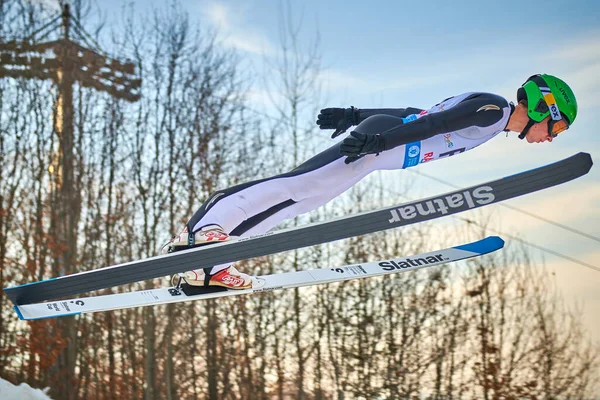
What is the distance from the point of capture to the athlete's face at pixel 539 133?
319cm

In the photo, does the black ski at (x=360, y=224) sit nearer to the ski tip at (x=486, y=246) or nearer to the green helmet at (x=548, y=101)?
the green helmet at (x=548, y=101)

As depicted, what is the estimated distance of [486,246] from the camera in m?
3.84

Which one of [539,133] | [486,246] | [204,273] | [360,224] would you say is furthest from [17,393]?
[539,133]

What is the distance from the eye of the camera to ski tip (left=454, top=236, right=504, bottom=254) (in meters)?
3.80

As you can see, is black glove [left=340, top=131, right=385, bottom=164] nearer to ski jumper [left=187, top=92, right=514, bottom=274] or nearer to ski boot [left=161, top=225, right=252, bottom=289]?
ski jumper [left=187, top=92, right=514, bottom=274]

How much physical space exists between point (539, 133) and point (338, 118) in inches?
43.8

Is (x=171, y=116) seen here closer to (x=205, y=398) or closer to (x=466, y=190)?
(x=205, y=398)

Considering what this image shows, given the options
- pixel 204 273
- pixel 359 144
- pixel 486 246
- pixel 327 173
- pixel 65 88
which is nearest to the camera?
pixel 359 144

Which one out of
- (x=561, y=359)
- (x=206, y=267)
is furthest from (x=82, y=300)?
(x=561, y=359)

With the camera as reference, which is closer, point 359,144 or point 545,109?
point 359,144

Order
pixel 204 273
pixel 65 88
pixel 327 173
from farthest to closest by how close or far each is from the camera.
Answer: pixel 65 88 → pixel 204 273 → pixel 327 173

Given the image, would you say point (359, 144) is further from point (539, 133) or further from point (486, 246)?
point (486, 246)

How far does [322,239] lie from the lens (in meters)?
3.10

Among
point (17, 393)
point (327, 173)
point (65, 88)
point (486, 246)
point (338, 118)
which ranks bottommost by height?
point (17, 393)
